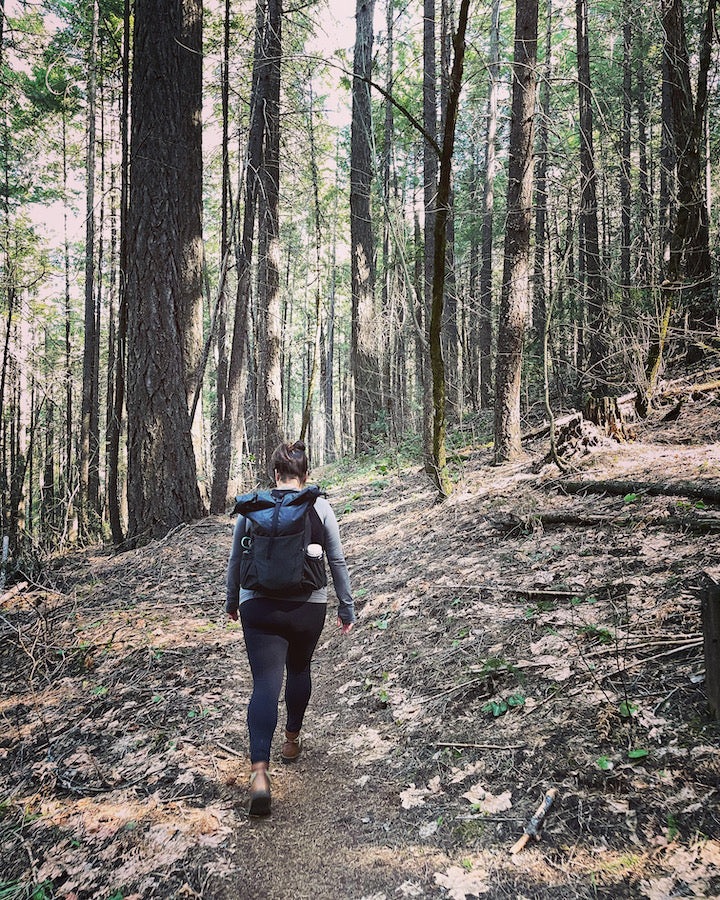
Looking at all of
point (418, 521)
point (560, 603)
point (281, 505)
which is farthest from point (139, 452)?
point (560, 603)

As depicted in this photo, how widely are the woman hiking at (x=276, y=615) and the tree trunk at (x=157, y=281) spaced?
201 inches

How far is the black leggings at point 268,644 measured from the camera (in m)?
3.07

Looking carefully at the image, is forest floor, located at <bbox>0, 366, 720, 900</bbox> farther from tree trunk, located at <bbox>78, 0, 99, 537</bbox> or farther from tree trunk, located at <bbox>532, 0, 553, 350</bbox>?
tree trunk, located at <bbox>78, 0, 99, 537</bbox>

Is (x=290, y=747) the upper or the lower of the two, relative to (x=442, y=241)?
lower

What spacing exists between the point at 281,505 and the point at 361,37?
14314mm

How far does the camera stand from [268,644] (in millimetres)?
3156

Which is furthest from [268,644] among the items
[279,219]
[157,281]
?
[279,219]

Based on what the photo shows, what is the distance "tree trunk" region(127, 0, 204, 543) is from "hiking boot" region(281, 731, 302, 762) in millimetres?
5067

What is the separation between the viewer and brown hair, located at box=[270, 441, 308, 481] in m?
3.44

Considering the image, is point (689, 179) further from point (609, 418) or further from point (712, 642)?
point (712, 642)

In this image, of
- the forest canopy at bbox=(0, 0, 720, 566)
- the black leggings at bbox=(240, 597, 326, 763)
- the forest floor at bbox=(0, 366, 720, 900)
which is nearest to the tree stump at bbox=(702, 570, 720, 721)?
the forest floor at bbox=(0, 366, 720, 900)

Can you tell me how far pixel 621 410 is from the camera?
25.6 ft

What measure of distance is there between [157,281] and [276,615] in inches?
249

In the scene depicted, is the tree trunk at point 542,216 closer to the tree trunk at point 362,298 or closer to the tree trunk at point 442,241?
the tree trunk at point 442,241
